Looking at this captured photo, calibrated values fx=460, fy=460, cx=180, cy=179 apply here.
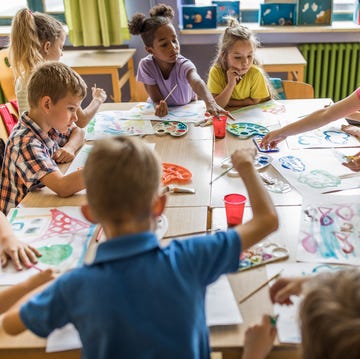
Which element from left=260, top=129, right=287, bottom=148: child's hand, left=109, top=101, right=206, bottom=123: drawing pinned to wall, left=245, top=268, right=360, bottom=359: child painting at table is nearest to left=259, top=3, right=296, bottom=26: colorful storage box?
left=109, top=101, right=206, bottom=123: drawing pinned to wall

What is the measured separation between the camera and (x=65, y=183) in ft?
5.08

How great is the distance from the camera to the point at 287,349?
0.94 meters

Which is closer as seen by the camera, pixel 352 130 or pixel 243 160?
pixel 243 160

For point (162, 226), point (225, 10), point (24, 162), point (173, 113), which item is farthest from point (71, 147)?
point (225, 10)

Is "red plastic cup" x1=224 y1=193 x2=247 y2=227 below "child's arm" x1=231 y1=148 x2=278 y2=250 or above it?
below

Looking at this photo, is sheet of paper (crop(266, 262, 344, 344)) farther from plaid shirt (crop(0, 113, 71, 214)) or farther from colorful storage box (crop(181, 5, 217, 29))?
colorful storage box (crop(181, 5, 217, 29))

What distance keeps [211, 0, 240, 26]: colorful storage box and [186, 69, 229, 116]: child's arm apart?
1685 mm

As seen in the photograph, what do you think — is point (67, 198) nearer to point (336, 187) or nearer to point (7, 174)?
point (7, 174)

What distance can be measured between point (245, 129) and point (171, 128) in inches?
13.2

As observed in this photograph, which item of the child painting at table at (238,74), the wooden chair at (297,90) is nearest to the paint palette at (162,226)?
the child painting at table at (238,74)

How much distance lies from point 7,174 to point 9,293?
781mm

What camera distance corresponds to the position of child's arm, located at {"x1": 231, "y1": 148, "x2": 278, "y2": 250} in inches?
38.1

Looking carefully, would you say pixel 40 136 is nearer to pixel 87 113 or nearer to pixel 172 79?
pixel 87 113

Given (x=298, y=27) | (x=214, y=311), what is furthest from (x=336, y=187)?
(x=298, y=27)
